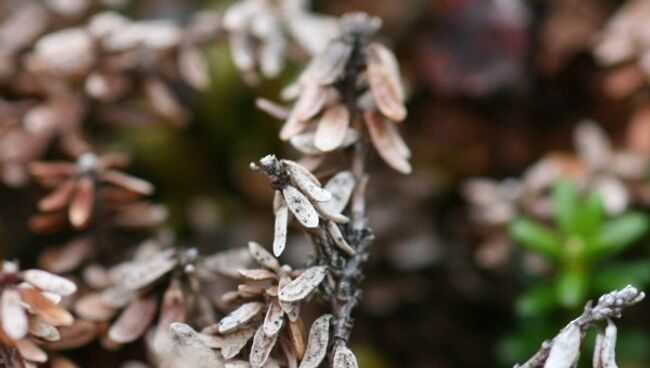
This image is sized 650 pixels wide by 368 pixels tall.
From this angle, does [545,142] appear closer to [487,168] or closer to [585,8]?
[487,168]

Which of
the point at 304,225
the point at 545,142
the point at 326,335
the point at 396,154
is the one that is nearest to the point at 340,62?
the point at 396,154

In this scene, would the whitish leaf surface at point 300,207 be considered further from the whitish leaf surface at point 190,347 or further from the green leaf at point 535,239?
the green leaf at point 535,239

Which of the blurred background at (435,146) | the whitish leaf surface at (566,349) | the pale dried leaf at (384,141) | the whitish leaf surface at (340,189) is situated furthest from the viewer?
the blurred background at (435,146)

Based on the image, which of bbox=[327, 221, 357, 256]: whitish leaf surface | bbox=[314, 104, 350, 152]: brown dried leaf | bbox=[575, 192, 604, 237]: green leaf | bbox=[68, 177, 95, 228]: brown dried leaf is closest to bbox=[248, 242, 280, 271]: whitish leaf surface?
bbox=[327, 221, 357, 256]: whitish leaf surface

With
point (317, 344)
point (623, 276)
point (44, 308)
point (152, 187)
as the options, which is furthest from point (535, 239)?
point (44, 308)

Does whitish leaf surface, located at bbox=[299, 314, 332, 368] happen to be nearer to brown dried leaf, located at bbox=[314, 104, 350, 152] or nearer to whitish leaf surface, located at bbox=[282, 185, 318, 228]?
whitish leaf surface, located at bbox=[282, 185, 318, 228]

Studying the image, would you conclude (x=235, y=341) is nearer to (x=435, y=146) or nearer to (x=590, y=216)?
(x=590, y=216)

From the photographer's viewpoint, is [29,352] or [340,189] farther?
[340,189]

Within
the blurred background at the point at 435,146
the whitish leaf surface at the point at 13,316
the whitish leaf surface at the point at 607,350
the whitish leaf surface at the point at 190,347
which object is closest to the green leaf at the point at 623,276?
the blurred background at the point at 435,146
